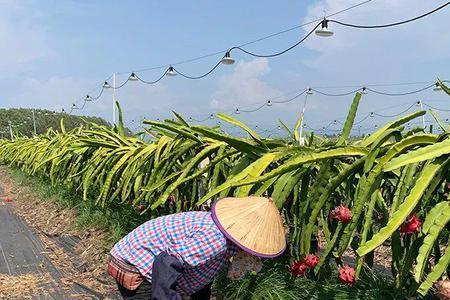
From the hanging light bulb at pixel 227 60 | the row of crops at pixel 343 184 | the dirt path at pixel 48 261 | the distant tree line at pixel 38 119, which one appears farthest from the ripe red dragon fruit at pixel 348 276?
the distant tree line at pixel 38 119

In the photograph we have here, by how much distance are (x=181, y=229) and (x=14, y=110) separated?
80505 mm

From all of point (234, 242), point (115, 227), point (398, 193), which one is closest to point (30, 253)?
point (115, 227)

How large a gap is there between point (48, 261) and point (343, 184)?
11.3 feet

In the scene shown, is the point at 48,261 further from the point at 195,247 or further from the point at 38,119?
the point at 38,119

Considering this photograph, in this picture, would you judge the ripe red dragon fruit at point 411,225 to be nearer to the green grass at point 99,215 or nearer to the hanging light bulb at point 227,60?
the green grass at point 99,215

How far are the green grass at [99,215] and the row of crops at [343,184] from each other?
0.35m

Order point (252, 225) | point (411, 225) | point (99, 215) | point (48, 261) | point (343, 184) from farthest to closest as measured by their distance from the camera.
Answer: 1. point (99, 215)
2. point (48, 261)
3. point (343, 184)
4. point (252, 225)
5. point (411, 225)

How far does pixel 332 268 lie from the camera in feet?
10.8

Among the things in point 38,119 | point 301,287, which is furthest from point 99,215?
point 38,119

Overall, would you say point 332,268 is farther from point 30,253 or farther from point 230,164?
point 30,253

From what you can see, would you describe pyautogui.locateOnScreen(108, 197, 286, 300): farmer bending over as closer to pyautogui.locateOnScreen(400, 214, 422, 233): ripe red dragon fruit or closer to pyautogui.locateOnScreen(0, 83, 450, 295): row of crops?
pyautogui.locateOnScreen(0, 83, 450, 295): row of crops

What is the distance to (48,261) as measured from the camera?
521 cm

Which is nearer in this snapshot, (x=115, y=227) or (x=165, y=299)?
(x=165, y=299)

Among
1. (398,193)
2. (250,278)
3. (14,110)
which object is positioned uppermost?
(398,193)
